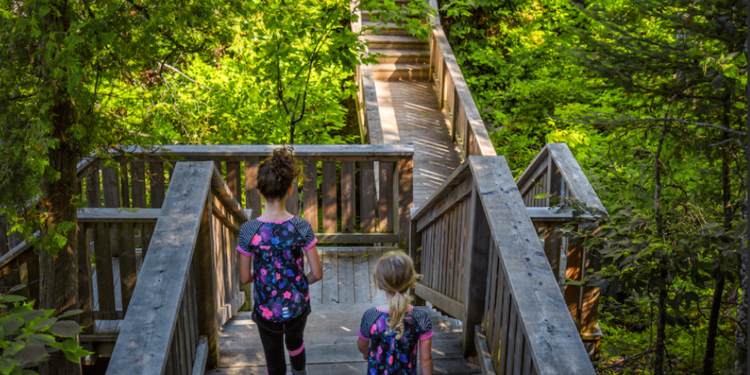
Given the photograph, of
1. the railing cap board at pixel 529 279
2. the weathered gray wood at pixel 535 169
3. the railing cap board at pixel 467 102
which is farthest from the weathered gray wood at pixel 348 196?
the railing cap board at pixel 529 279

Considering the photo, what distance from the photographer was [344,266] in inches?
→ 228

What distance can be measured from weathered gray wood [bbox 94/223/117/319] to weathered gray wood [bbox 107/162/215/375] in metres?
0.93

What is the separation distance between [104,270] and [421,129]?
654 cm

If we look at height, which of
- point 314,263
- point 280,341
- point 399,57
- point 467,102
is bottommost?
point 280,341

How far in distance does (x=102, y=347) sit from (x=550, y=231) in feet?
10.6

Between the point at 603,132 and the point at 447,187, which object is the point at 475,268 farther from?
the point at 603,132

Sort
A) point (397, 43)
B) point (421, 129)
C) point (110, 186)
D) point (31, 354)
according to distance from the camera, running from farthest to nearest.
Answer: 1. point (397, 43)
2. point (421, 129)
3. point (110, 186)
4. point (31, 354)

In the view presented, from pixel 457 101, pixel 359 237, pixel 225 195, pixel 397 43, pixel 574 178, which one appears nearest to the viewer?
pixel 225 195

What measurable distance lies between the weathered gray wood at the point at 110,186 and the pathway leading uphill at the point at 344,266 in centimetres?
1

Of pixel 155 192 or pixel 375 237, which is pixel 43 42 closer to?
pixel 155 192

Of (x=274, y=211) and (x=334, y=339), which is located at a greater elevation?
(x=274, y=211)

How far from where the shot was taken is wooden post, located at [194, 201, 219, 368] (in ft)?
9.52

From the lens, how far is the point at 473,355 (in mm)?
3127

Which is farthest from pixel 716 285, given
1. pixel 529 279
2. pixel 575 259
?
pixel 529 279
